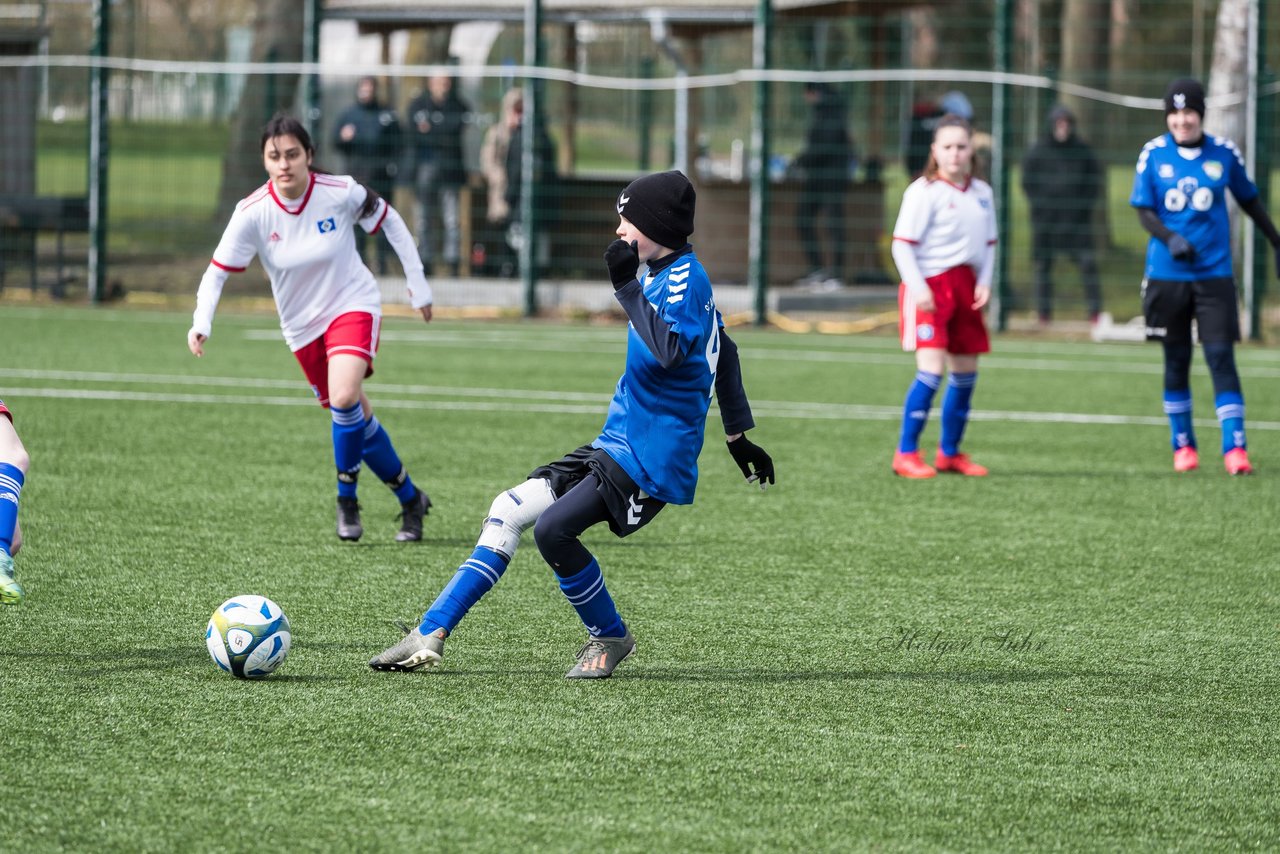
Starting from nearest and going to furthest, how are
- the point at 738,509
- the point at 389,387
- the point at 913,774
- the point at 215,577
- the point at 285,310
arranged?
the point at 913,774 < the point at 215,577 < the point at 285,310 < the point at 738,509 < the point at 389,387

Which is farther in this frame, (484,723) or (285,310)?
(285,310)

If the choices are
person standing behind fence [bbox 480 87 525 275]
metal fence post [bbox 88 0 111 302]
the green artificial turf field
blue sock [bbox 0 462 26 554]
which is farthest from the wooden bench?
blue sock [bbox 0 462 26 554]

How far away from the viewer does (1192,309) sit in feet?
32.8

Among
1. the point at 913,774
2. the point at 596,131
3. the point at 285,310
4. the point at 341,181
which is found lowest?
the point at 913,774

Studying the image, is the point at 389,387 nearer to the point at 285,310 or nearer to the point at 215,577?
the point at 285,310

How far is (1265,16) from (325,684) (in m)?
13.8

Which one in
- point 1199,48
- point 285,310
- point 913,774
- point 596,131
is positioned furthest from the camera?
point 596,131

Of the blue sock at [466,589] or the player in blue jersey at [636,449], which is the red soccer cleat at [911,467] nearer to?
the player in blue jersey at [636,449]

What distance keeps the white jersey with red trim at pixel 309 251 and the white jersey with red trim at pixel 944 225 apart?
116 inches

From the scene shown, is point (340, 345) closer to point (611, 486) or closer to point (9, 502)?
point (9, 502)

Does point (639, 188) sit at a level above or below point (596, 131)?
below

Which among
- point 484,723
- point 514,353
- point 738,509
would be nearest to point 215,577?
point 484,723

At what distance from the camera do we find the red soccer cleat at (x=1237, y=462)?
31.9 ft

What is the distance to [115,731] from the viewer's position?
15.3 ft
